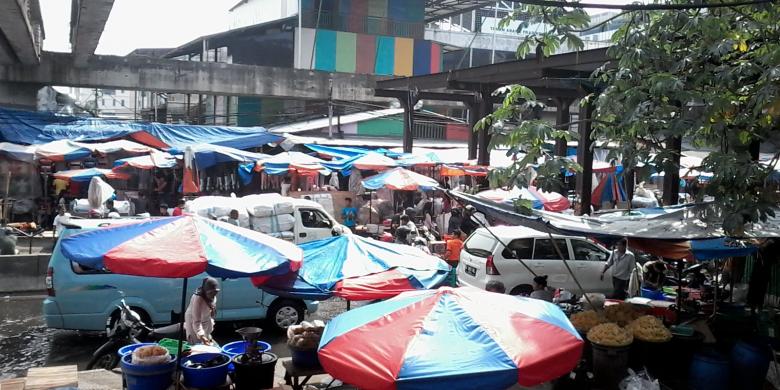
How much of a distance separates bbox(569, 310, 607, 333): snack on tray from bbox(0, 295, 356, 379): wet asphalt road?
14.4 feet

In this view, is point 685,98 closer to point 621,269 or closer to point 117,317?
point 621,269

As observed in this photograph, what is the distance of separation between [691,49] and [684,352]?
3846 mm

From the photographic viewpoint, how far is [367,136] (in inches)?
1223

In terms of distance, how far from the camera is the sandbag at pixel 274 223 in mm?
15625

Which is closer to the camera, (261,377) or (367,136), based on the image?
(261,377)

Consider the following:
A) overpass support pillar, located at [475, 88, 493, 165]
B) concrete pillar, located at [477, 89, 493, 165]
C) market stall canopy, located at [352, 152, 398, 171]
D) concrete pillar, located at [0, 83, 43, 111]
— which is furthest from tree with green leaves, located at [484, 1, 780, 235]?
concrete pillar, located at [0, 83, 43, 111]

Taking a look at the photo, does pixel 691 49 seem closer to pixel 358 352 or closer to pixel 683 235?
pixel 683 235

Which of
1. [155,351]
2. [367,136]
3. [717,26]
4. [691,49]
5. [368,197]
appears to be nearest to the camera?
[155,351]

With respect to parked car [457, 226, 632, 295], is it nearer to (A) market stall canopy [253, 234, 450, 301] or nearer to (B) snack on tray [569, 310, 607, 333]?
(B) snack on tray [569, 310, 607, 333]

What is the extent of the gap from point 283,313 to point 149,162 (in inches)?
482

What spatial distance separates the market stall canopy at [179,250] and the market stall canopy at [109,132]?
19.2 meters

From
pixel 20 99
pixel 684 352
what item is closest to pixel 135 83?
pixel 20 99

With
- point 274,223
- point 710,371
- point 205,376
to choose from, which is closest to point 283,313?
point 205,376

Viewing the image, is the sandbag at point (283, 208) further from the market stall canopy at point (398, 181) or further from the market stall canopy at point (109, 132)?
the market stall canopy at point (109, 132)
